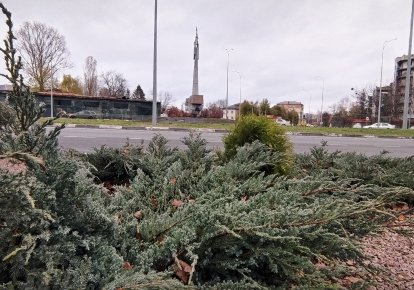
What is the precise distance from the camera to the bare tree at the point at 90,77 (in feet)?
191

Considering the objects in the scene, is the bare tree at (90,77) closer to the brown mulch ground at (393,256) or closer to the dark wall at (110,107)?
the dark wall at (110,107)

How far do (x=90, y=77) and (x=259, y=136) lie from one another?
60779 mm

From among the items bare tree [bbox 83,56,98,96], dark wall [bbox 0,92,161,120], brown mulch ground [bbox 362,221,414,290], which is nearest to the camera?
brown mulch ground [bbox 362,221,414,290]

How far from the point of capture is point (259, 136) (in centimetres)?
399

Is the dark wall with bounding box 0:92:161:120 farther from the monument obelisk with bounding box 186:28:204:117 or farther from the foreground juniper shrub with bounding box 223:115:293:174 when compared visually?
the foreground juniper shrub with bounding box 223:115:293:174

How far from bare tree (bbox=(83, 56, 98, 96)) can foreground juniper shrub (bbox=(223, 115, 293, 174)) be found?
58.7m

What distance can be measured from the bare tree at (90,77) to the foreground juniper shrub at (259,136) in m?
58.7

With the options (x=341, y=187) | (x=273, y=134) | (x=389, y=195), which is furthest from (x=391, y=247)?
(x=273, y=134)

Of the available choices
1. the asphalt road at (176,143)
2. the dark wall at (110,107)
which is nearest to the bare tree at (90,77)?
the dark wall at (110,107)

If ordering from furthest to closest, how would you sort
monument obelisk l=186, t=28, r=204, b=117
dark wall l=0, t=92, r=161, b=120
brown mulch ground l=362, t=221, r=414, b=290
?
monument obelisk l=186, t=28, r=204, b=117 < dark wall l=0, t=92, r=161, b=120 < brown mulch ground l=362, t=221, r=414, b=290

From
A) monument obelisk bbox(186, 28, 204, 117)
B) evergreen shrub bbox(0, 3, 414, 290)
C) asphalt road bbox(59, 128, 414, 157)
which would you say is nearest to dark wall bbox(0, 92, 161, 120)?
monument obelisk bbox(186, 28, 204, 117)

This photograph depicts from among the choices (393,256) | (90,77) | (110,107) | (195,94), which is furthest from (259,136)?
(90,77)

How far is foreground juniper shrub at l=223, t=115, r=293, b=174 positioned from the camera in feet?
13.0

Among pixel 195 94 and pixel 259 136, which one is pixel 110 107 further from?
pixel 259 136
